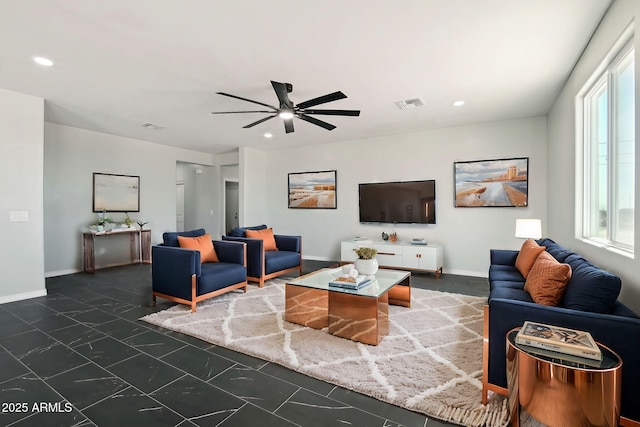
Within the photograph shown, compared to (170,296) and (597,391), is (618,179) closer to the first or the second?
(597,391)

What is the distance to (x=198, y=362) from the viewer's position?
2.39 metres

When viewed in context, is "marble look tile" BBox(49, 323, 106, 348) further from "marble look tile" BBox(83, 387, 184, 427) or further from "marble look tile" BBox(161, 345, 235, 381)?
"marble look tile" BBox(83, 387, 184, 427)

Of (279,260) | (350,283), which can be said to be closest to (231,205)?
(279,260)

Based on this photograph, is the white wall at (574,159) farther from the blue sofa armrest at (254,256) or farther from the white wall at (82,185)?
the white wall at (82,185)

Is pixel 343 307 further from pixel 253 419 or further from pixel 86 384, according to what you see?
pixel 86 384

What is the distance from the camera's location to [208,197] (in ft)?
28.3

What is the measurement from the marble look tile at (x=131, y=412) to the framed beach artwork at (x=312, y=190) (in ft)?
17.4

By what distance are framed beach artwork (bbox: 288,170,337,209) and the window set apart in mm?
4443

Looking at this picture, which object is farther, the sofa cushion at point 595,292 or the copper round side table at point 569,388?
the sofa cushion at point 595,292

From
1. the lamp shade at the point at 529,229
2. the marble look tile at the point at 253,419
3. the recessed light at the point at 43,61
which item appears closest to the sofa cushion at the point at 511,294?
the lamp shade at the point at 529,229

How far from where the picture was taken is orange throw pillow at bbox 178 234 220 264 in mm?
3968

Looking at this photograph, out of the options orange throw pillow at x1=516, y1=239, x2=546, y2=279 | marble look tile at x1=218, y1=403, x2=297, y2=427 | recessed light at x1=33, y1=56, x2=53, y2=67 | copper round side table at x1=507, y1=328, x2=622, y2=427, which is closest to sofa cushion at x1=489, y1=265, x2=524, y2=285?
orange throw pillow at x1=516, y1=239, x2=546, y2=279

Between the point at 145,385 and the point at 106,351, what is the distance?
76cm

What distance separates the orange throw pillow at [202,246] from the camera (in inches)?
156
